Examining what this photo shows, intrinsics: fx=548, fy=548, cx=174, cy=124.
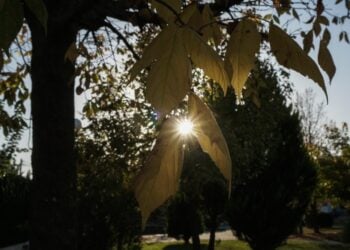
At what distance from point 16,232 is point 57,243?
11.9 metres

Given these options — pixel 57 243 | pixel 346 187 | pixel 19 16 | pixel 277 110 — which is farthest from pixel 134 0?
pixel 346 187

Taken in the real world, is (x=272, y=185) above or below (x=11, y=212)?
above

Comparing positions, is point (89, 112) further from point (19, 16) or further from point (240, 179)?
point (240, 179)

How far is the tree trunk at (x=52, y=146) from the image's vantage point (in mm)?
4379

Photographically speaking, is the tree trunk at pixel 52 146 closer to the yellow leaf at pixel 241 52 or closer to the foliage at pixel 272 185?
the yellow leaf at pixel 241 52

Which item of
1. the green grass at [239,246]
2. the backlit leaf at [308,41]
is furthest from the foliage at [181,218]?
the backlit leaf at [308,41]

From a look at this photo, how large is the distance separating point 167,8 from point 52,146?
352 cm

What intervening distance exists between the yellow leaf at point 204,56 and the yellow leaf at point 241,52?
0.40 feet

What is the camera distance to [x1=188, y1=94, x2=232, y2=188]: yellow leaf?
79 cm

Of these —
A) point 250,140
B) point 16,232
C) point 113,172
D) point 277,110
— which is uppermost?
point 277,110

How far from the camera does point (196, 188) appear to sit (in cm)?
1802

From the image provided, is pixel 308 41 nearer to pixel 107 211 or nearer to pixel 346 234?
pixel 107 211

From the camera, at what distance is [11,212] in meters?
15.3

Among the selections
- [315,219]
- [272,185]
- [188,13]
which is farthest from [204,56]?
[315,219]
